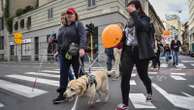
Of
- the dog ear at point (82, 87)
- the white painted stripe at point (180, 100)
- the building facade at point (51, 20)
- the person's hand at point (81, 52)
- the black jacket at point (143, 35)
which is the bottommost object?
the white painted stripe at point (180, 100)

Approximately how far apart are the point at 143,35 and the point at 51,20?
113 ft

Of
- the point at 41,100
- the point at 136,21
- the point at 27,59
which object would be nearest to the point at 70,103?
the point at 41,100

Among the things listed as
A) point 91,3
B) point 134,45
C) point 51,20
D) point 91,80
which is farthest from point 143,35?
point 51,20

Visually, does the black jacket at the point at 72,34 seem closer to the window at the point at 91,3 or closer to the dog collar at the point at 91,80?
the dog collar at the point at 91,80

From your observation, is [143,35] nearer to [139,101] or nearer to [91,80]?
[91,80]

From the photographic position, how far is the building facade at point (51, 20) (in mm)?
29609

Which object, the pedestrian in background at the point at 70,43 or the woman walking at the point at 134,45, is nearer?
the woman walking at the point at 134,45

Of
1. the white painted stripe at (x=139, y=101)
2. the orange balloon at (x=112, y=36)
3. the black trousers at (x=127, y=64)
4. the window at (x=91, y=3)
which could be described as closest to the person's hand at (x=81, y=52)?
the orange balloon at (x=112, y=36)

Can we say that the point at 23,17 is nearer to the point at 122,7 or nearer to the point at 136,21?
the point at 122,7

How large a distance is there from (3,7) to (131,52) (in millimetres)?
52964

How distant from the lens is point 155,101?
20.5 ft

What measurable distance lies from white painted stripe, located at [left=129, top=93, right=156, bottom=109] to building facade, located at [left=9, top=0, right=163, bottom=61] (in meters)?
16.9

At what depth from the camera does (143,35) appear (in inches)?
211

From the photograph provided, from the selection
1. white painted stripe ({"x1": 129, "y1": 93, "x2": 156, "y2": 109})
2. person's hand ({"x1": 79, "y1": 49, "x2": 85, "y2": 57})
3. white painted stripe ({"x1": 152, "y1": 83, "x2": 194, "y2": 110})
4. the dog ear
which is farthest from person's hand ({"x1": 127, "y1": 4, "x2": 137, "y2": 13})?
white painted stripe ({"x1": 152, "y1": 83, "x2": 194, "y2": 110})
